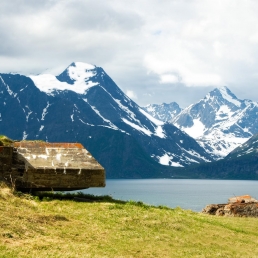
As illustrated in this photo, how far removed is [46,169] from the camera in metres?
26.7

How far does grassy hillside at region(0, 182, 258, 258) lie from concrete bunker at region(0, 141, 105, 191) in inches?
50.4

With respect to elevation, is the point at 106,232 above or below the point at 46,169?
below

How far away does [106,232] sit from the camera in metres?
20.9

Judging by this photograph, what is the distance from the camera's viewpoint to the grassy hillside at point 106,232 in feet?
58.4

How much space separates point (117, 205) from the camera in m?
26.0

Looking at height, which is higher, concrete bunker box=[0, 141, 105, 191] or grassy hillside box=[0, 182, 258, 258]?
concrete bunker box=[0, 141, 105, 191]

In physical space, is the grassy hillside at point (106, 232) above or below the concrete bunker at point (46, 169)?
below

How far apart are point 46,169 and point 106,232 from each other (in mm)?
7393

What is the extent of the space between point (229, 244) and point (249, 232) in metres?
4.93

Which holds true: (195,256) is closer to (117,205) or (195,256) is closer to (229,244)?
(229,244)

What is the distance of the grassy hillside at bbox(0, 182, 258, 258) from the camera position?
17.8m

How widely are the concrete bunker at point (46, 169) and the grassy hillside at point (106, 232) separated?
4.20 ft

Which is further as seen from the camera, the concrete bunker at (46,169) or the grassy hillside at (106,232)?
the concrete bunker at (46,169)

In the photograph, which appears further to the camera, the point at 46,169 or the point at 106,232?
the point at 46,169
